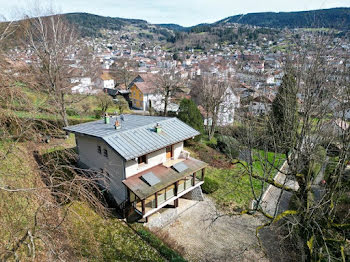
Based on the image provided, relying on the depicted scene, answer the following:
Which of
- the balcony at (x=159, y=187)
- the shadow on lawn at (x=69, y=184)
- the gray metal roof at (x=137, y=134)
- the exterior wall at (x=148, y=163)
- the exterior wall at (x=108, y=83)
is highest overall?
the shadow on lawn at (x=69, y=184)

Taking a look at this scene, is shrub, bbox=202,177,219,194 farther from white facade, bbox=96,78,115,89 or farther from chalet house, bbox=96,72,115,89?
white facade, bbox=96,78,115,89

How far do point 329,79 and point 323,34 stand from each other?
1.84m

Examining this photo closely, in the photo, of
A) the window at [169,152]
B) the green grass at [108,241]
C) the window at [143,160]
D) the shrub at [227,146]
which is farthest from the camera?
the shrub at [227,146]

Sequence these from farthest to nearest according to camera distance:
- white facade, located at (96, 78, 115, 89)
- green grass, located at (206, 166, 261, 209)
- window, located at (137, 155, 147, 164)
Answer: white facade, located at (96, 78, 115, 89)
green grass, located at (206, 166, 261, 209)
window, located at (137, 155, 147, 164)

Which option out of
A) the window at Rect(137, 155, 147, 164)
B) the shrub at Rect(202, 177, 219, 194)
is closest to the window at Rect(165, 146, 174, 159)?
the window at Rect(137, 155, 147, 164)

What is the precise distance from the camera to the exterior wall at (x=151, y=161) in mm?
14109

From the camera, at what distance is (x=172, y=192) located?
15352mm

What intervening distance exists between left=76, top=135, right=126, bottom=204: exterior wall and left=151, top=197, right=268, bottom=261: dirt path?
3468 millimetres

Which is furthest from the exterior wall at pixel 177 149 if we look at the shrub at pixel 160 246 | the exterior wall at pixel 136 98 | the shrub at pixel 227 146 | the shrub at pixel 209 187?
the exterior wall at pixel 136 98

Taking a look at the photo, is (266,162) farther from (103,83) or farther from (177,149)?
(103,83)

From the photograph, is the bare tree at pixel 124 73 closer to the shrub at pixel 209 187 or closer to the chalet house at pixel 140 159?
the chalet house at pixel 140 159

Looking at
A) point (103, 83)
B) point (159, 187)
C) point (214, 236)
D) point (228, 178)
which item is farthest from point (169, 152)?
point (103, 83)

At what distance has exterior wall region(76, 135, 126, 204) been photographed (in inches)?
561

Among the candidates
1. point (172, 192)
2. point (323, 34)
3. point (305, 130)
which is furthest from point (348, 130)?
point (172, 192)
